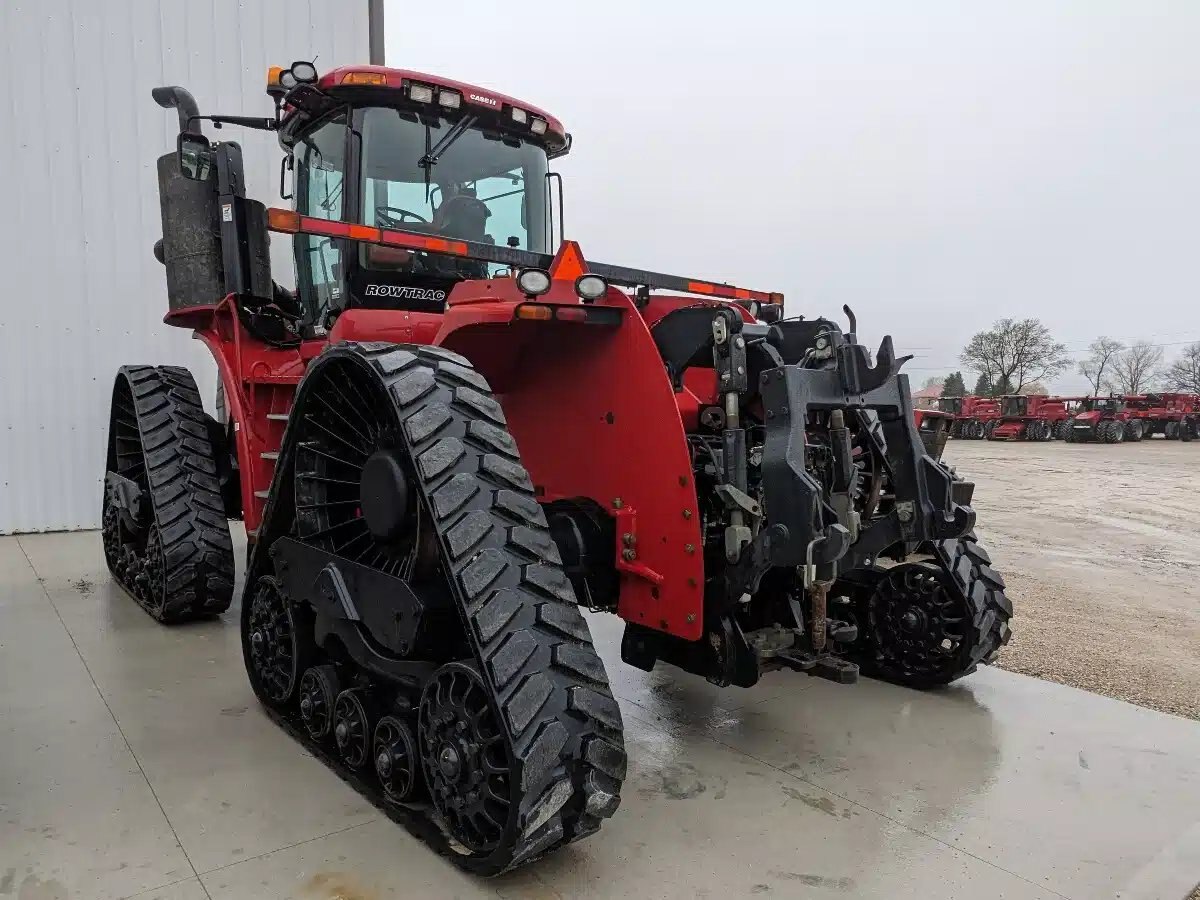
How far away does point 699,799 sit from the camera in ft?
9.79

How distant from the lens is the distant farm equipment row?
94.2 ft

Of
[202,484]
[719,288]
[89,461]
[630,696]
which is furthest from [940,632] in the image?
[89,461]

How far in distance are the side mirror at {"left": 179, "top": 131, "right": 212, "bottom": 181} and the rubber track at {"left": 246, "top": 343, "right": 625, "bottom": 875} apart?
8.74ft

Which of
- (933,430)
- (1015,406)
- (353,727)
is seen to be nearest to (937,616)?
(933,430)

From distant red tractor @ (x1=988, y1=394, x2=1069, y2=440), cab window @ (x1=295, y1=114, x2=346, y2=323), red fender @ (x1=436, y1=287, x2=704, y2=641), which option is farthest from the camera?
distant red tractor @ (x1=988, y1=394, x2=1069, y2=440)

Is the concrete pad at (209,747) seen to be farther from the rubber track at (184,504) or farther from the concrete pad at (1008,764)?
the concrete pad at (1008,764)

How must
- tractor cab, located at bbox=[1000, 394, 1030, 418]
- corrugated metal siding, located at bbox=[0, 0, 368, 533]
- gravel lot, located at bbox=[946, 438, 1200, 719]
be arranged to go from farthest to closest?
tractor cab, located at bbox=[1000, 394, 1030, 418], corrugated metal siding, located at bbox=[0, 0, 368, 533], gravel lot, located at bbox=[946, 438, 1200, 719]

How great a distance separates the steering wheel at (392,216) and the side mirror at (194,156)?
51.2 inches

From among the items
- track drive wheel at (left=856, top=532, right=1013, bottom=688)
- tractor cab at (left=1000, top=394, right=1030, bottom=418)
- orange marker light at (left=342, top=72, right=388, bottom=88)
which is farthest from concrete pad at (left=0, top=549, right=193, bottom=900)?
tractor cab at (left=1000, top=394, right=1030, bottom=418)

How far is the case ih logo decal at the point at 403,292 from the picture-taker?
160 inches

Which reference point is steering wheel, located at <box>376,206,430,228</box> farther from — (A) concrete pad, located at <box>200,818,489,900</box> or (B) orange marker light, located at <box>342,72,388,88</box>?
(A) concrete pad, located at <box>200,818,489,900</box>

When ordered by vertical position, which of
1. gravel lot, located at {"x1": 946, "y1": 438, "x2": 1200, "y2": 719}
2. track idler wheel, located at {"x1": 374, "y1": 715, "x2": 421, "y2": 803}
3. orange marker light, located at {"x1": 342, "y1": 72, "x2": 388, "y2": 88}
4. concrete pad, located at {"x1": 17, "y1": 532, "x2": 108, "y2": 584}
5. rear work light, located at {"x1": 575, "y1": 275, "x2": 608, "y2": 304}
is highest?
orange marker light, located at {"x1": 342, "y1": 72, "x2": 388, "y2": 88}

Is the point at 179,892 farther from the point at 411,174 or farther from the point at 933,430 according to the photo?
the point at 933,430

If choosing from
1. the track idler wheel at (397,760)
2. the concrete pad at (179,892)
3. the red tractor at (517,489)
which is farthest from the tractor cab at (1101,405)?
the concrete pad at (179,892)
